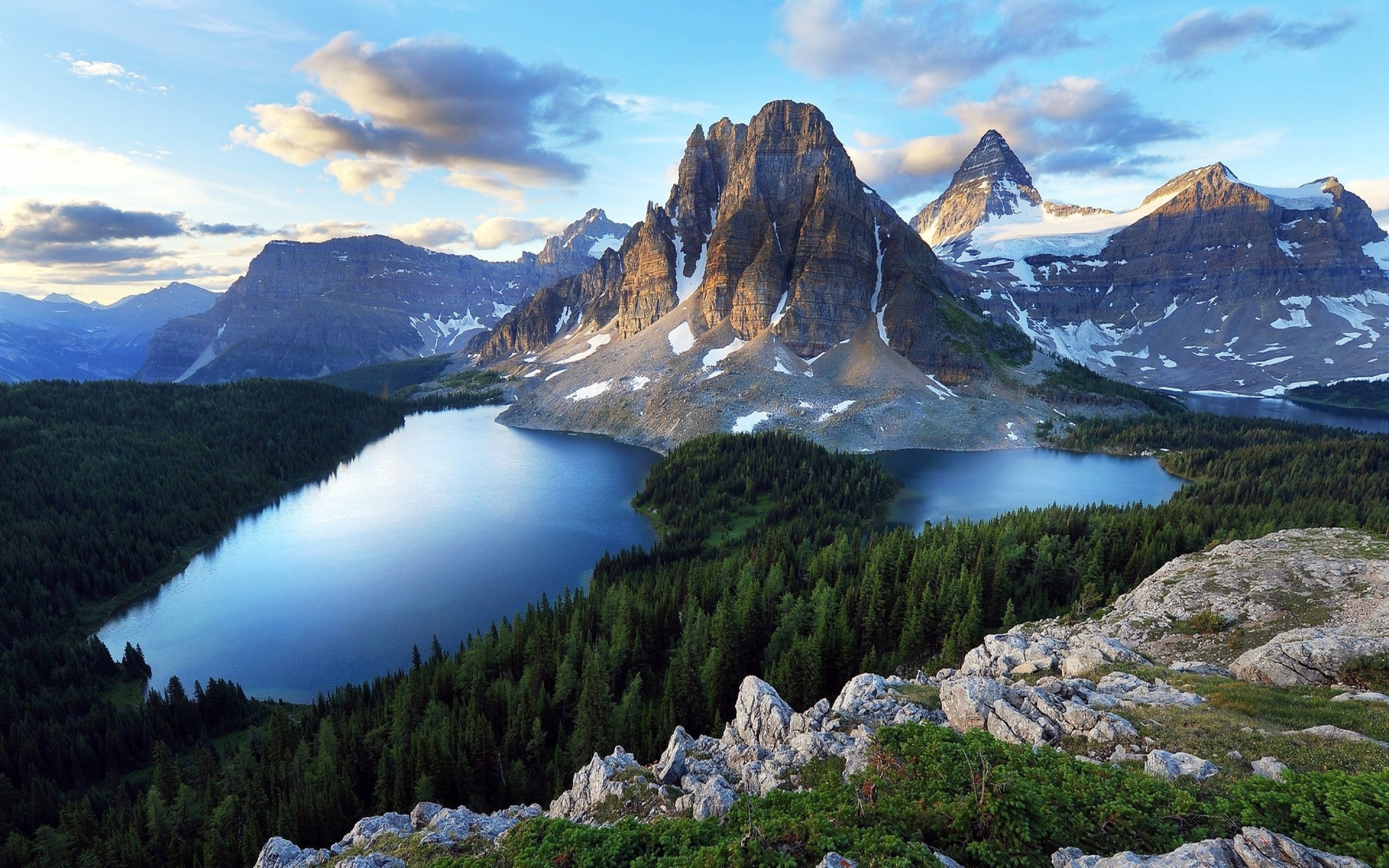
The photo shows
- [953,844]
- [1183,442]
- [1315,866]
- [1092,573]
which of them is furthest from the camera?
[1183,442]

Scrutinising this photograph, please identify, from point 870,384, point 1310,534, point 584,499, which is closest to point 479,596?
point 584,499

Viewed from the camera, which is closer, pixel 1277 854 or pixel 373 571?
pixel 1277 854

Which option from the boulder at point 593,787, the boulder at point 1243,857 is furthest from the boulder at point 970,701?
the boulder at point 593,787

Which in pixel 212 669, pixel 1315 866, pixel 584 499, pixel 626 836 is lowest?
pixel 212 669

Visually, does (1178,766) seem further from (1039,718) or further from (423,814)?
(423,814)

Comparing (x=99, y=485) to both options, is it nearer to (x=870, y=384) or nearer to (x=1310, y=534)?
(x=1310, y=534)

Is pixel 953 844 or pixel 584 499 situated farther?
pixel 584 499

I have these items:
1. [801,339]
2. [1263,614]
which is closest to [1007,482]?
[801,339]

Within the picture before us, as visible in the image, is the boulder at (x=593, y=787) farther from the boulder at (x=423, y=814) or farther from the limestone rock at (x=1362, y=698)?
the limestone rock at (x=1362, y=698)
